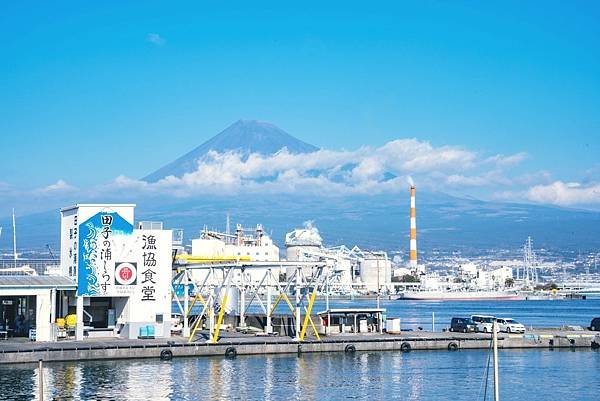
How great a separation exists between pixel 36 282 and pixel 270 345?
1132cm

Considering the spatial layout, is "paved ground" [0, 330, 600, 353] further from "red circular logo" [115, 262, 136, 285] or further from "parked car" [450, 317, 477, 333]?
"red circular logo" [115, 262, 136, 285]

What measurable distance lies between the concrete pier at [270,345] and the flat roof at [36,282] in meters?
2.65

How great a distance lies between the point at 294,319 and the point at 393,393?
1631 centimetres

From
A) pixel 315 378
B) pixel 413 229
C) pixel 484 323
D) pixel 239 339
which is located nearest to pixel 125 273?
pixel 239 339

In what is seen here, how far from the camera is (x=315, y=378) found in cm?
3766

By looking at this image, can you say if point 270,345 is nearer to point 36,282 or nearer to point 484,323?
point 36,282

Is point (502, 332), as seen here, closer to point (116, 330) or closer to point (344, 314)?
point (344, 314)

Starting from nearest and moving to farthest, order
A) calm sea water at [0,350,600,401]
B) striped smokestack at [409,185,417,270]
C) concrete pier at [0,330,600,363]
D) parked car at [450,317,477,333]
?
calm sea water at [0,350,600,401]
concrete pier at [0,330,600,363]
parked car at [450,317,477,333]
striped smokestack at [409,185,417,270]

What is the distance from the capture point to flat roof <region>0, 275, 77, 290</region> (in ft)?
144

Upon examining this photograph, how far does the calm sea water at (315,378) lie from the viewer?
33.9 metres

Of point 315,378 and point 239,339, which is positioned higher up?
point 239,339

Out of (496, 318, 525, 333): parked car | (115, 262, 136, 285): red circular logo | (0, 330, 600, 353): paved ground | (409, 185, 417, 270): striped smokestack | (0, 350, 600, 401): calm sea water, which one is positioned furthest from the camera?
(409, 185, 417, 270): striped smokestack

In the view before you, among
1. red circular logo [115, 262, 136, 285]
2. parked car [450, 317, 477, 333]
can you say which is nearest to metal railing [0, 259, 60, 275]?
red circular logo [115, 262, 136, 285]

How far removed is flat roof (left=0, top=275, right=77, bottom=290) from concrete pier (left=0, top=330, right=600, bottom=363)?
265 cm
